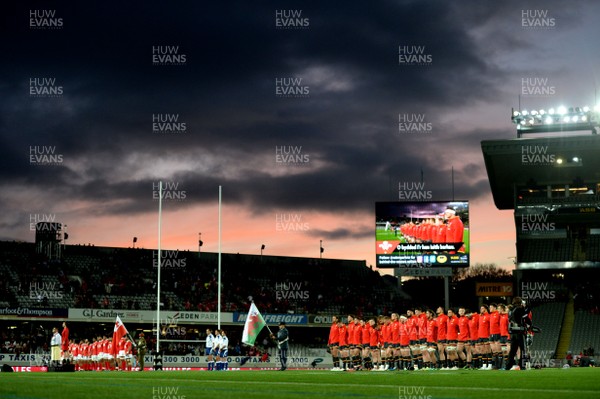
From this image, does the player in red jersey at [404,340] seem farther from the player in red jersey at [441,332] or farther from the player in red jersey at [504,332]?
the player in red jersey at [504,332]

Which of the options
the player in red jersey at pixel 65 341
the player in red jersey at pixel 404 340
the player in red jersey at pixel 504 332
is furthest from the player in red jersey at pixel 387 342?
the player in red jersey at pixel 65 341

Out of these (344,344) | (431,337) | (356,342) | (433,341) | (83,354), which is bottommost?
(83,354)

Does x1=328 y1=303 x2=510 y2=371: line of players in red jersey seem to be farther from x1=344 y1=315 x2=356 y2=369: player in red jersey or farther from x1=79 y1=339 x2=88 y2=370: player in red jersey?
x1=79 y1=339 x2=88 y2=370: player in red jersey

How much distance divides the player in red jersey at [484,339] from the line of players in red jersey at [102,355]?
1800 centimetres

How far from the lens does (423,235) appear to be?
5191 cm

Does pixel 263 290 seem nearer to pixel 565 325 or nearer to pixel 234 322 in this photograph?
pixel 234 322

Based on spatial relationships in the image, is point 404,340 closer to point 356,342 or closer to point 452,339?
point 452,339

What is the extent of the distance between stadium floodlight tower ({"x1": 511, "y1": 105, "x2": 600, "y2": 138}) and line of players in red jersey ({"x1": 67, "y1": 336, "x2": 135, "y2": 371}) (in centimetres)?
2821

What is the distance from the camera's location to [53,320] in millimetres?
53906

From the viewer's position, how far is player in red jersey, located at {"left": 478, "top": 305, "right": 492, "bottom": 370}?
1133 inches

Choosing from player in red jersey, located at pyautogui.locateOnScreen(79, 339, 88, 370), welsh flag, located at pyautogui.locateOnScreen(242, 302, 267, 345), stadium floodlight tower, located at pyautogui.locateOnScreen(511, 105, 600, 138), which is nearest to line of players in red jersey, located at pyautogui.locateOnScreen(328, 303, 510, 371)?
welsh flag, located at pyautogui.locateOnScreen(242, 302, 267, 345)

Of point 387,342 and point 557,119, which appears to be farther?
point 557,119

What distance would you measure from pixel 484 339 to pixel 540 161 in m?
28.3

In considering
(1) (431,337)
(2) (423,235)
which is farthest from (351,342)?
(2) (423,235)
